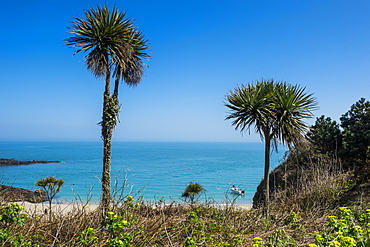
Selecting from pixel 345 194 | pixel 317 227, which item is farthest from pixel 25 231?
pixel 345 194

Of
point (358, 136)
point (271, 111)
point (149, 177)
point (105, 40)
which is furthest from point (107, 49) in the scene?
point (149, 177)

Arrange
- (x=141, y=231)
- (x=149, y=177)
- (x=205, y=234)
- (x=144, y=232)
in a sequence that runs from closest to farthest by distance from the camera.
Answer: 1. (x=141, y=231)
2. (x=144, y=232)
3. (x=205, y=234)
4. (x=149, y=177)

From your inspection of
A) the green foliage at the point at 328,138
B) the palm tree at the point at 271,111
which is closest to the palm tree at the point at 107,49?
the palm tree at the point at 271,111

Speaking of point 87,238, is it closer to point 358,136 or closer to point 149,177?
point 358,136

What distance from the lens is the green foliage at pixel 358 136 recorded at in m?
13.8

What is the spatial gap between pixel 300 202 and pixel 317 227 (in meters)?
4.62

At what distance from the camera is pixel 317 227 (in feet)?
14.4

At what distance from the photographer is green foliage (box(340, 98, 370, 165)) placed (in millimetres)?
13820

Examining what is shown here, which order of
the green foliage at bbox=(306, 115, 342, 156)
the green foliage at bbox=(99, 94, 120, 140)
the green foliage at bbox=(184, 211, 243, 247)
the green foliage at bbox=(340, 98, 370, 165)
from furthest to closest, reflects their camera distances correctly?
the green foliage at bbox=(306, 115, 342, 156), the green foliage at bbox=(340, 98, 370, 165), the green foliage at bbox=(99, 94, 120, 140), the green foliage at bbox=(184, 211, 243, 247)

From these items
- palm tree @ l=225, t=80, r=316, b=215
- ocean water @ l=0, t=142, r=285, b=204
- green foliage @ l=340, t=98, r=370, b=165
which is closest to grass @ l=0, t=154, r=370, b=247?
ocean water @ l=0, t=142, r=285, b=204

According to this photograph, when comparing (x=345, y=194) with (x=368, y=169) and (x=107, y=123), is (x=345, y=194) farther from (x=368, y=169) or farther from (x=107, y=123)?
(x=107, y=123)

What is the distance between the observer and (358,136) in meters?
14.2

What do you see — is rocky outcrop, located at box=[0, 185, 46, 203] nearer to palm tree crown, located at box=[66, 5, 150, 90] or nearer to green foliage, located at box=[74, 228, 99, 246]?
green foliage, located at box=[74, 228, 99, 246]

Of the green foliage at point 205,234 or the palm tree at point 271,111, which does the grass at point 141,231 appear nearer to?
the green foliage at point 205,234
